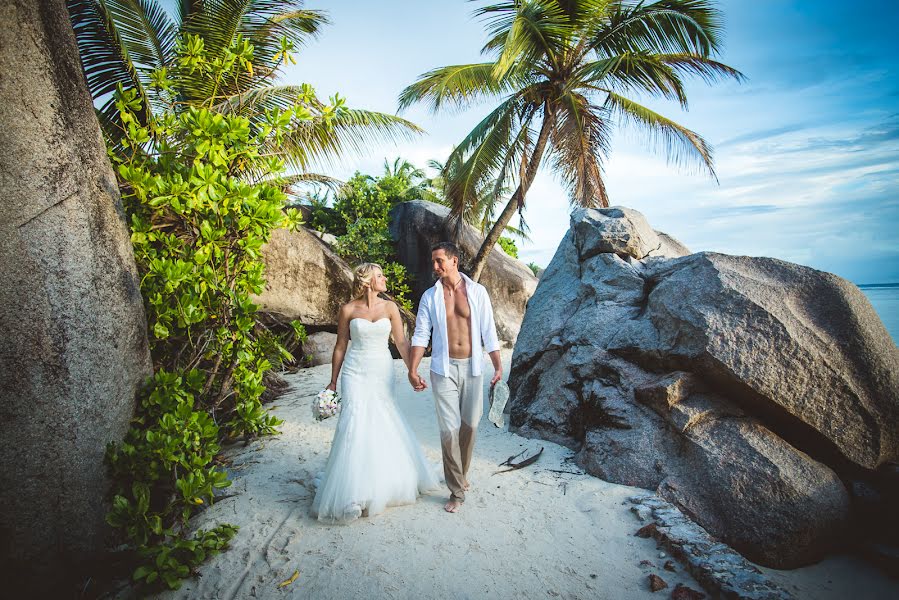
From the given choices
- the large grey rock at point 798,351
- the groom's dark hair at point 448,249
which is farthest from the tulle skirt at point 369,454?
the large grey rock at point 798,351

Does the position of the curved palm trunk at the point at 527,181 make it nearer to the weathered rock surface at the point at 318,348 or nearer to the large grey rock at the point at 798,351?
the weathered rock surface at the point at 318,348

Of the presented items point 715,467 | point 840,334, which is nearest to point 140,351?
point 715,467

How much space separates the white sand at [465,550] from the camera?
285 centimetres

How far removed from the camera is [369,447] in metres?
3.57

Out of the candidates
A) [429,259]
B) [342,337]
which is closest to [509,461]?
[342,337]

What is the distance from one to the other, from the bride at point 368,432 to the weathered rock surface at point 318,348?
4502mm

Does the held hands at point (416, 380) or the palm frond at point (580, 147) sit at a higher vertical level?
the palm frond at point (580, 147)

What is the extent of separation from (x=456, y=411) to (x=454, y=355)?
1.51ft

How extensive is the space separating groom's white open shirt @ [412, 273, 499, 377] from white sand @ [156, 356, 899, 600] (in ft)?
3.93

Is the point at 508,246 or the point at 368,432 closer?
the point at 368,432

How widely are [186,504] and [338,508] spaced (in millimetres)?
1160

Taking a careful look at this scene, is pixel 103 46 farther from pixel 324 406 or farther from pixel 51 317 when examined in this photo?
pixel 324 406

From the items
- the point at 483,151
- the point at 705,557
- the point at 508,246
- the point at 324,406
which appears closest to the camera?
the point at 705,557

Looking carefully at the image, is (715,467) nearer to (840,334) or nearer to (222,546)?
(840,334)
